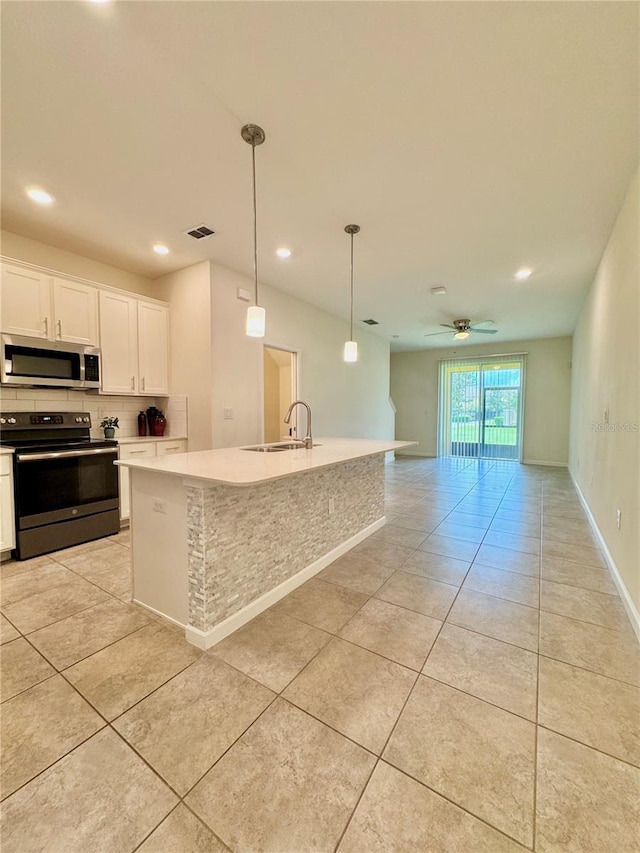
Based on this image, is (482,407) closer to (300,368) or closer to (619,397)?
(300,368)

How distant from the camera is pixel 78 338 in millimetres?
3387

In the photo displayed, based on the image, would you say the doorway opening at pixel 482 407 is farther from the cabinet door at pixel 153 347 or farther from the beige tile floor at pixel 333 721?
the cabinet door at pixel 153 347

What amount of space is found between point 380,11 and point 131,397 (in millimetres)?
3882

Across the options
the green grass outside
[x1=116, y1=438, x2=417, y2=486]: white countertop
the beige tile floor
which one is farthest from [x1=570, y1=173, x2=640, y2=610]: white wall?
the green grass outside

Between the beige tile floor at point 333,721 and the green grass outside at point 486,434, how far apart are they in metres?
6.05

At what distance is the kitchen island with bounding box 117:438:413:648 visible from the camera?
1821 millimetres

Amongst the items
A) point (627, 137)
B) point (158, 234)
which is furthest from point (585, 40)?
point (158, 234)

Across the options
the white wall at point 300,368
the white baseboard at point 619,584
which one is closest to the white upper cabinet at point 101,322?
the white wall at point 300,368

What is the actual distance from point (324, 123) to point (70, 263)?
3006mm

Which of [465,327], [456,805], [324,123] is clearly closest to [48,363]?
[324,123]

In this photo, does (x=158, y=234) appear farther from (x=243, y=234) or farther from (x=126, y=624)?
(x=126, y=624)

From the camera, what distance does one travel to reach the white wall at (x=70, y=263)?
3.18 meters

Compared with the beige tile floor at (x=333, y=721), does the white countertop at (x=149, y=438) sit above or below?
above

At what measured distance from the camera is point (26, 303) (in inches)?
119
